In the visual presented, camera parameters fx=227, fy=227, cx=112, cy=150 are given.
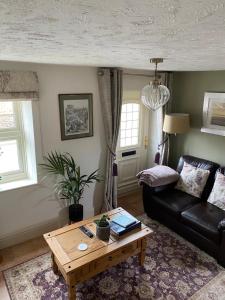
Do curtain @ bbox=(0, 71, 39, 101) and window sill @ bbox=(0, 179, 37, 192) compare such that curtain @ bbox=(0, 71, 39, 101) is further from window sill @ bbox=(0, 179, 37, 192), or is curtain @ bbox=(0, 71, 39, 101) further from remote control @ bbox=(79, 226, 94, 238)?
remote control @ bbox=(79, 226, 94, 238)

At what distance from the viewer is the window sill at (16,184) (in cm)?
282

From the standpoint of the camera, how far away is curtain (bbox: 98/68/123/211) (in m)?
3.15

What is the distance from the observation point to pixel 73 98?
301cm

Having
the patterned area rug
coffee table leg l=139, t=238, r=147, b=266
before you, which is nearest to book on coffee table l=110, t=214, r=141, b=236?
coffee table leg l=139, t=238, r=147, b=266

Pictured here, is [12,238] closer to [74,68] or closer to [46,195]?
[46,195]

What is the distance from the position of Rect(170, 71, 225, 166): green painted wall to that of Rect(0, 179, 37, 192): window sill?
2511 mm

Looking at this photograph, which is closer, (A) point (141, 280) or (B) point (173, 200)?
(A) point (141, 280)

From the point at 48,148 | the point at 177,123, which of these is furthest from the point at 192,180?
the point at 48,148

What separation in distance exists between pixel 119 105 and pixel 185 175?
144 centimetres

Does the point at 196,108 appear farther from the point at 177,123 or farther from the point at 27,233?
the point at 27,233

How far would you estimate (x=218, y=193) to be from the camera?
298 cm

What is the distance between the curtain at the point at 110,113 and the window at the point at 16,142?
102cm

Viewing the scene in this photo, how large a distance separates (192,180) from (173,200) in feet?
1.40

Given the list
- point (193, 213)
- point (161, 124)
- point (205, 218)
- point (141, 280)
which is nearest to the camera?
point (141, 280)
